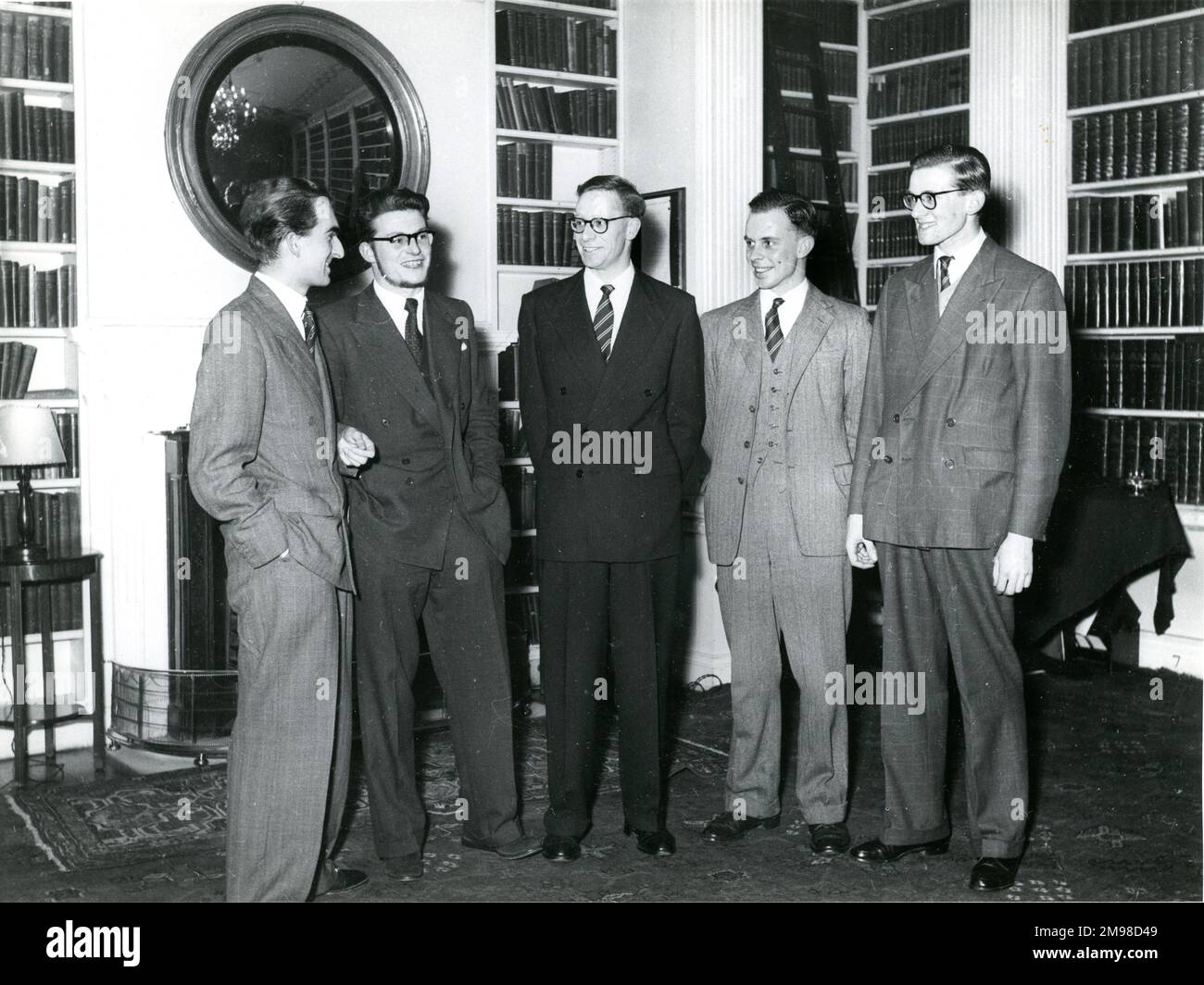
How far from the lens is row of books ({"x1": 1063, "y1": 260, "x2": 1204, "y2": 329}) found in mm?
5637

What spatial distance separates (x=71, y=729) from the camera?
4914 mm

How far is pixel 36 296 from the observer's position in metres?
4.79

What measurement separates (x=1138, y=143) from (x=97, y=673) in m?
5.04

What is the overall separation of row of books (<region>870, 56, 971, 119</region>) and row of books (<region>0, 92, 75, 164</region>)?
169 inches

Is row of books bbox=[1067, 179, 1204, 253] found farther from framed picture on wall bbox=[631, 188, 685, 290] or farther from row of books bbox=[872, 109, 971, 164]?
framed picture on wall bbox=[631, 188, 685, 290]

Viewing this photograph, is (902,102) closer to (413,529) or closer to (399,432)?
(399,432)

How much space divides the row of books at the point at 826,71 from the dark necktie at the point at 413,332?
3767 mm

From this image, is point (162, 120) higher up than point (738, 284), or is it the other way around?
point (162, 120)

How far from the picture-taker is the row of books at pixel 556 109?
5.65 metres

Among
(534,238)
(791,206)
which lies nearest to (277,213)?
(791,206)

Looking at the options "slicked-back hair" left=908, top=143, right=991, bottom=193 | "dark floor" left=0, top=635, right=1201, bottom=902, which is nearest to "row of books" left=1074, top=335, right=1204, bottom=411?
"dark floor" left=0, top=635, right=1201, bottom=902
